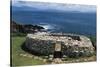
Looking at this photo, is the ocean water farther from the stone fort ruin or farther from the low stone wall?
the low stone wall

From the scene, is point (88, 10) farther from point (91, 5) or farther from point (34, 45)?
point (34, 45)

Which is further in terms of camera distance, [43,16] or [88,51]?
[88,51]

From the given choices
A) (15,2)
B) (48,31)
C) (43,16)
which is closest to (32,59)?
(48,31)

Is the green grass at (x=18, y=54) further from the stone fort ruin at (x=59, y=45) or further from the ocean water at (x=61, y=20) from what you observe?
the ocean water at (x=61, y=20)

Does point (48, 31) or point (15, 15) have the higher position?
point (15, 15)

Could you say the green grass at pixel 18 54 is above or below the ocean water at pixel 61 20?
below

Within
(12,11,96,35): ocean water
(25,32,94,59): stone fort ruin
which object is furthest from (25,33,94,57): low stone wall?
(12,11,96,35): ocean water

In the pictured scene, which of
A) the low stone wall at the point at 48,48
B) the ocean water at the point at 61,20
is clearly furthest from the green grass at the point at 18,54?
the ocean water at the point at 61,20

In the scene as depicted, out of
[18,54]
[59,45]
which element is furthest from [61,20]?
[18,54]
